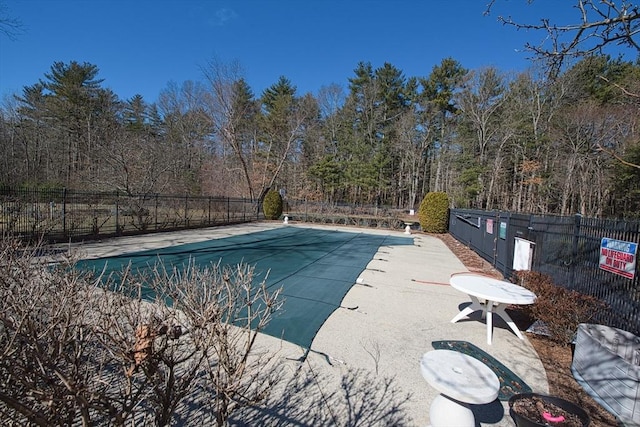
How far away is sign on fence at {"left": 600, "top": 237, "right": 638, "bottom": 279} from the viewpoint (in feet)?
10.5

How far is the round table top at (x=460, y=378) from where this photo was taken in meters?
1.78

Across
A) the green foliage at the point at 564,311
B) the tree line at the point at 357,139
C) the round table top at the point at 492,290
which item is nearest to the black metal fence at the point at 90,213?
the tree line at the point at 357,139

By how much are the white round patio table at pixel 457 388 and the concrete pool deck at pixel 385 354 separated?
0.47 metres

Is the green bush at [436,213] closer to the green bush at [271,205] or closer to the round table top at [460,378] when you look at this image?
the green bush at [271,205]

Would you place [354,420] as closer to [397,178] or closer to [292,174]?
[292,174]

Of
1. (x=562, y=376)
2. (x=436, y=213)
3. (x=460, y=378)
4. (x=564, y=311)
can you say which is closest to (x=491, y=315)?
(x=564, y=311)

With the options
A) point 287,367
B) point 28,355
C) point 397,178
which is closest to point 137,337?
point 28,355

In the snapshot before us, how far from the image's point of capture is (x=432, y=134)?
28.3 metres

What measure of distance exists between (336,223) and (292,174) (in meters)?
11.1

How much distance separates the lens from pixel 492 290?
12.2 feet

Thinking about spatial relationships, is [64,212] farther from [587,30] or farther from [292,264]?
[587,30]

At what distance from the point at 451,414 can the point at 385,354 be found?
145cm

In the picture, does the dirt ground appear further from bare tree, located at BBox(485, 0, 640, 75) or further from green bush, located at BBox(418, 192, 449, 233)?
green bush, located at BBox(418, 192, 449, 233)

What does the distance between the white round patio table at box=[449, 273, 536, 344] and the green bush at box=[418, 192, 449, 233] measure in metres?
12.0
